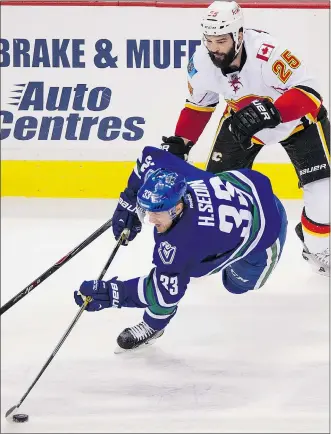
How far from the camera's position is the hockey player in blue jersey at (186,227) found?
10.6 ft

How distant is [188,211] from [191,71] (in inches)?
38.6

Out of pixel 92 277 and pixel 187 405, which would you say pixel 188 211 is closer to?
pixel 187 405

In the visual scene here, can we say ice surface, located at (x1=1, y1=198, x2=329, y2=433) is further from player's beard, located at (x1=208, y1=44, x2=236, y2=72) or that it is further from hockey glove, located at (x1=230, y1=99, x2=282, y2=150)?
→ player's beard, located at (x1=208, y1=44, x2=236, y2=72)

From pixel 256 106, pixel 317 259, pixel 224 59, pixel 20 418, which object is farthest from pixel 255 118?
pixel 20 418

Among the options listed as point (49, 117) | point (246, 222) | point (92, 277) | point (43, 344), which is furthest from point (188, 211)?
point (49, 117)

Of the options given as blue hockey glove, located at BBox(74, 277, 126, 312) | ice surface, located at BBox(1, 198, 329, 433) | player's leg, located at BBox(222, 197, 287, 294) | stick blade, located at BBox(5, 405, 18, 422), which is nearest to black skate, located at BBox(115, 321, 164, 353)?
ice surface, located at BBox(1, 198, 329, 433)

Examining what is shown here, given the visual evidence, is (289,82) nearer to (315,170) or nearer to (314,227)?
(315,170)

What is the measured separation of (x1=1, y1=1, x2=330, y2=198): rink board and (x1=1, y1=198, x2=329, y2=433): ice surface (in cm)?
54

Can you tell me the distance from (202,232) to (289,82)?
3.00 feet

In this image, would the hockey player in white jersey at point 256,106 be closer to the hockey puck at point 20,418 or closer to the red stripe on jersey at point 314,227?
the red stripe on jersey at point 314,227

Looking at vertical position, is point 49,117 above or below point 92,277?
above

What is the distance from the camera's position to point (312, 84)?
3920mm

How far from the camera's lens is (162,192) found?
3.17m

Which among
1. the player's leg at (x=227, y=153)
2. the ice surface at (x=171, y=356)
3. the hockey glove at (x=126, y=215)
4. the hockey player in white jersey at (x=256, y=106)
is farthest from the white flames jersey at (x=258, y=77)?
the ice surface at (x=171, y=356)
